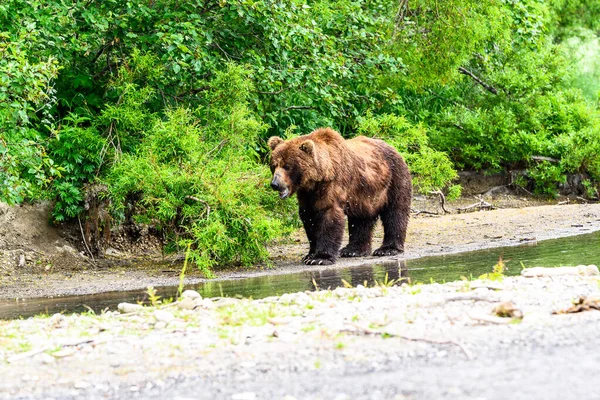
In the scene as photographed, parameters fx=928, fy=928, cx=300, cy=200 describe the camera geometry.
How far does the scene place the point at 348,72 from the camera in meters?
15.3

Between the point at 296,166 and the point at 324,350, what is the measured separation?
22.1 ft

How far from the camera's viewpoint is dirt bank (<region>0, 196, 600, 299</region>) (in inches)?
460

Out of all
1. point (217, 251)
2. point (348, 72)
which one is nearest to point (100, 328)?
point (217, 251)

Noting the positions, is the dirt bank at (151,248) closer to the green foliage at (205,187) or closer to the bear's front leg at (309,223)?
the bear's front leg at (309,223)

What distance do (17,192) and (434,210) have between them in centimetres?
1072

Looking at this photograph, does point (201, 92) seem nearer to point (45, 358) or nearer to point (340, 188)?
point (340, 188)

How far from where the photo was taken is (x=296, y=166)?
39.4ft

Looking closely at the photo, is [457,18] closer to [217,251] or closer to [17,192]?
[217,251]

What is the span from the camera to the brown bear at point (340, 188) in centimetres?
1210

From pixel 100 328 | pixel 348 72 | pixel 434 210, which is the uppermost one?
pixel 348 72

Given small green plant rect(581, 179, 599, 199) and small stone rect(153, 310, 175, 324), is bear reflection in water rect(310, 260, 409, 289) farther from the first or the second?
small green plant rect(581, 179, 599, 199)

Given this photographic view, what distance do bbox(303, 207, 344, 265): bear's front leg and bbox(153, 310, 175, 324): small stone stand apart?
5.48m

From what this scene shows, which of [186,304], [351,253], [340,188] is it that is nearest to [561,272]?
[186,304]

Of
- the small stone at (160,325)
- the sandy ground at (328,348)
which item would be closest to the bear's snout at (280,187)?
the sandy ground at (328,348)
